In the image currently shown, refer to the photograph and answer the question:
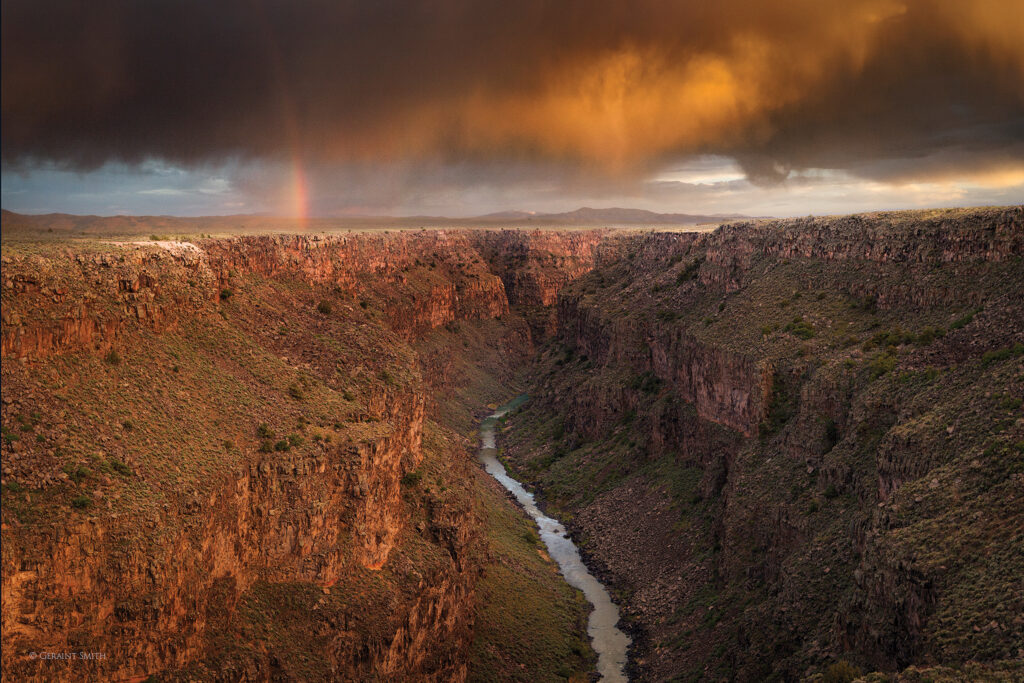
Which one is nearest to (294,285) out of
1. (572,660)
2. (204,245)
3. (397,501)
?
(204,245)

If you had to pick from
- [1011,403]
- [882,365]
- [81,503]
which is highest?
[1011,403]

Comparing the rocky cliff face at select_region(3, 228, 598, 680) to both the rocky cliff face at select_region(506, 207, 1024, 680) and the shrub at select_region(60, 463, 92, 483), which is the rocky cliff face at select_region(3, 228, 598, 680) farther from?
the rocky cliff face at select_region(506, 207, 1024, 680)

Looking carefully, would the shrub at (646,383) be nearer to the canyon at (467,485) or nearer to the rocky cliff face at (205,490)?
the canyon at (467,485)

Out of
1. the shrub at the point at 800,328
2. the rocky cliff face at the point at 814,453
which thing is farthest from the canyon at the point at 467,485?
the shrub at the point at 800,328

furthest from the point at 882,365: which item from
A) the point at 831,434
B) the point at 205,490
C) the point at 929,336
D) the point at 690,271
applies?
the point at 690,271

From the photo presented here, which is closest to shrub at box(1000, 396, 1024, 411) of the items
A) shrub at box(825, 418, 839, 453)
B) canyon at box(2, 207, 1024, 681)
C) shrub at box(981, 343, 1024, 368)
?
canyon at box(2, 207, 1024, 681)

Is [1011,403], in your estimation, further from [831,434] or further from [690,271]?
Answer: [690,271]
